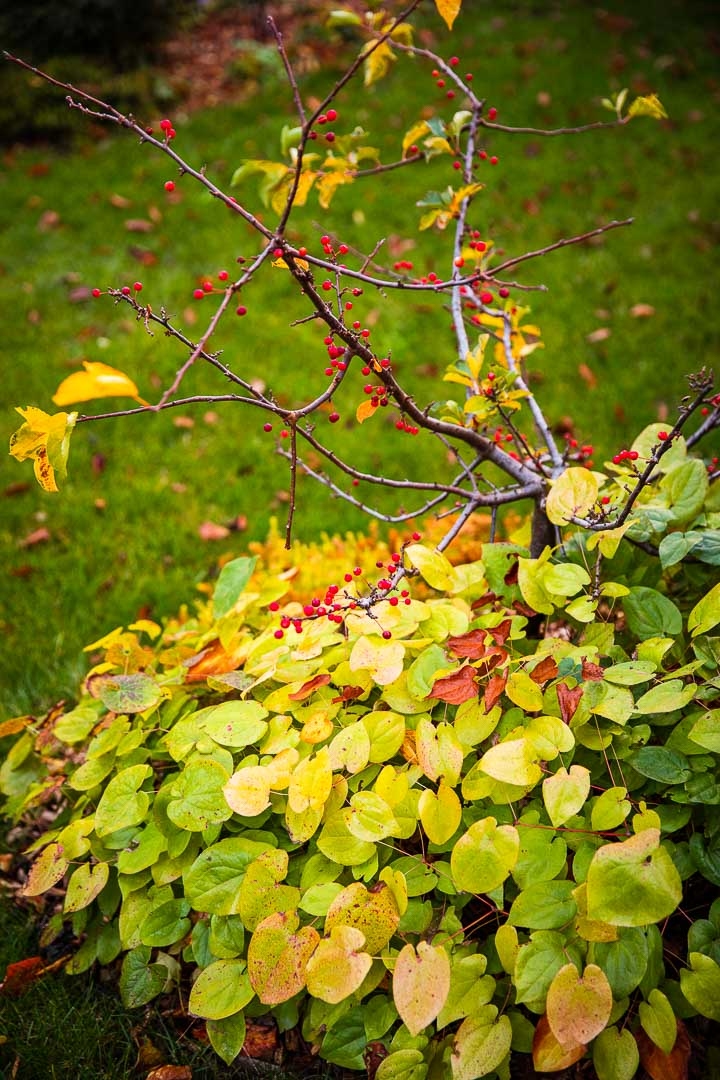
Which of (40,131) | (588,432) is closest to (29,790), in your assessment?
(588,432)

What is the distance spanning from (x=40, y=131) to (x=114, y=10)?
1.21 meters

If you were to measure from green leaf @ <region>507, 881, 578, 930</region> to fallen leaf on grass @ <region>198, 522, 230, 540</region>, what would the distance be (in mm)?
2367

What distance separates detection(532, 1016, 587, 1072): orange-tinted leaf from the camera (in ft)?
3.76

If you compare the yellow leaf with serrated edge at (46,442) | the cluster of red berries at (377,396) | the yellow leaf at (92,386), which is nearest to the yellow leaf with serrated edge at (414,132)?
the cluster of red berries at (377,396)

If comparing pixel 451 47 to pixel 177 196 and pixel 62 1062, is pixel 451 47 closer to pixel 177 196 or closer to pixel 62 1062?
pixel 177 196

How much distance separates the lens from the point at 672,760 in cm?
130

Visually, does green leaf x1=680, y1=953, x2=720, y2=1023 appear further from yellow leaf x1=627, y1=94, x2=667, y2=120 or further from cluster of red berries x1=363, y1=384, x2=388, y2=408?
yellow leaf x1=627, y1=94, x2=667, y2=120

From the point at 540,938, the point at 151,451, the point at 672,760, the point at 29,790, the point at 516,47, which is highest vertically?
the point at 516,47

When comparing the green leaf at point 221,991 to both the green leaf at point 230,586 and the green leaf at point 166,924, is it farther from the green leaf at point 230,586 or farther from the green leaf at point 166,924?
the green leaf at point 230,586

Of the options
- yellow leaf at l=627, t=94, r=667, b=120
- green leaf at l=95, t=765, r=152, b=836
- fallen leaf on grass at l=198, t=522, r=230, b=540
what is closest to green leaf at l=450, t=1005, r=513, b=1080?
green leaf at l=95, t=765, r=152, b=836

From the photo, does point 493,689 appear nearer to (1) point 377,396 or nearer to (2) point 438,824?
(2) point 438,824

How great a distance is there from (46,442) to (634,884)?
3.47ft

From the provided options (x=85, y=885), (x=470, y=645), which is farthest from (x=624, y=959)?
(x=85, y=885)

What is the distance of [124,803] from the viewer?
1489 mm
